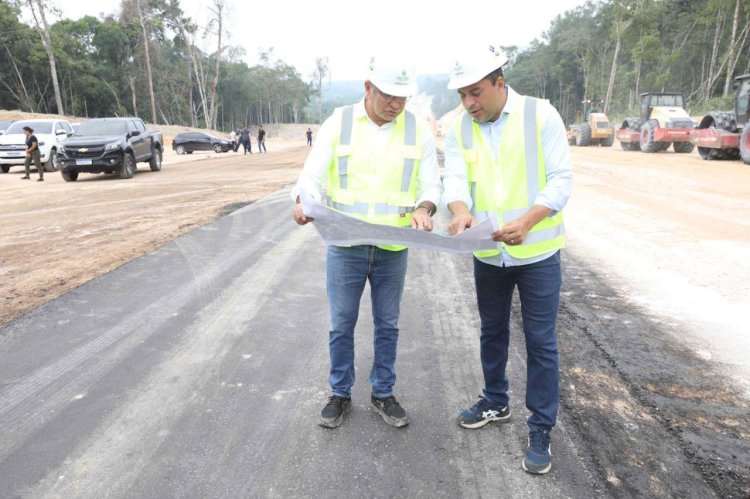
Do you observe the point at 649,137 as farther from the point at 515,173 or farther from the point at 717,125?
the point at 515,173

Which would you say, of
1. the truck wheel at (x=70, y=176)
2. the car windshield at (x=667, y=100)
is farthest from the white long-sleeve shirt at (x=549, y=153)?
the car windshield at (x=667, y=100)

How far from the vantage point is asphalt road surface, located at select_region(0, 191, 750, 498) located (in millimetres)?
2666

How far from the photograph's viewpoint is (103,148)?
1592 centimetres

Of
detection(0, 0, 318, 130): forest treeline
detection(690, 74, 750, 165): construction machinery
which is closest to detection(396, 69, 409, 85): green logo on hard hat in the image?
detection(690, 74, 750, 165): construction machinery

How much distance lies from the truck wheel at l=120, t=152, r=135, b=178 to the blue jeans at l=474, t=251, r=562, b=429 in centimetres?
1594

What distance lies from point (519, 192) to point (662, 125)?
2332 centimetres

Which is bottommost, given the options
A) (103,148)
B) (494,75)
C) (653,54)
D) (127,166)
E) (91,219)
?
(91,219)

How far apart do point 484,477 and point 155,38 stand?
73485 millimetres

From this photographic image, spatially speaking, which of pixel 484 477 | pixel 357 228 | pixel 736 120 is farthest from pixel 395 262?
pixel 736 120

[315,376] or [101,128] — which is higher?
[101,128]

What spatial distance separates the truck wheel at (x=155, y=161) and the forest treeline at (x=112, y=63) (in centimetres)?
2940

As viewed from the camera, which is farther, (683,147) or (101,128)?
(683,147)

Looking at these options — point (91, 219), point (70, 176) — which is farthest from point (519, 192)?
point (70, 176)

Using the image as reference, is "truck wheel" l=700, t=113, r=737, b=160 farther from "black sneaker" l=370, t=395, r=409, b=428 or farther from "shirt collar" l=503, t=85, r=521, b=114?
"black sneaker" l=370, t=395, r=409, b=428
